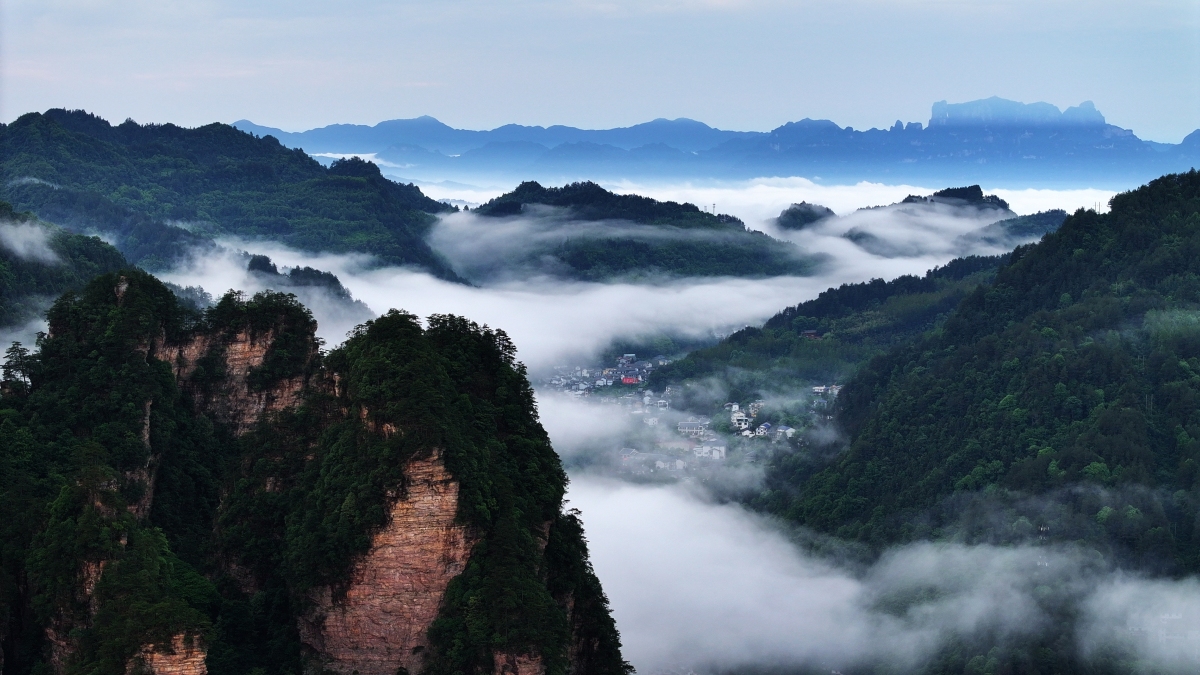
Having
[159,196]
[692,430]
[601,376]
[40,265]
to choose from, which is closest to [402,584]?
[40,265]

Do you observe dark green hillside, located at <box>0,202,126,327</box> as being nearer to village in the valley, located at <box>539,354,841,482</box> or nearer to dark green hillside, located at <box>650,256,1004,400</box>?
village in the valley, located at <box>539,354,841,482</box>

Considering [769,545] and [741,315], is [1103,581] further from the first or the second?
[741,315]

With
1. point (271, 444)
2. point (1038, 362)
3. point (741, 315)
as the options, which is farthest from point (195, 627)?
point (741, 315)

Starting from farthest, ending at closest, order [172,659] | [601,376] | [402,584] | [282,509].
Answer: [601,376] → [282,509] → [402,584] → [172,659]

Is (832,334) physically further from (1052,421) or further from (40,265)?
(40,265)

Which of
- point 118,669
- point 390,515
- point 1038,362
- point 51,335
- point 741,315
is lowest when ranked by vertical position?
point 118,669
